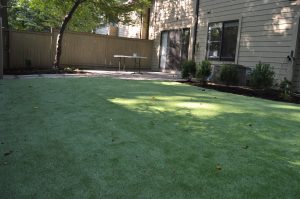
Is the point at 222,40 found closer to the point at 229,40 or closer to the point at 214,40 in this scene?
the point at 229,40

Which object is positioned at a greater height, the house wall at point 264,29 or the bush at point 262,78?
the house wall at point 264,29

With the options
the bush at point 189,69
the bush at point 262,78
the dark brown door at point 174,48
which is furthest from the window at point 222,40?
the bush at point 262,78

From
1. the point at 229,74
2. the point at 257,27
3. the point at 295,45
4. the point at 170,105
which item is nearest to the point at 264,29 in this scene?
the point at 257,27

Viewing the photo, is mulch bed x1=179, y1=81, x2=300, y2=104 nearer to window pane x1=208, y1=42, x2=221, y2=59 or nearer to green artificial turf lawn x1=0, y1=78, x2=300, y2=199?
green artificial turf lawn x1=0, y1=78, x2=300, y2=199

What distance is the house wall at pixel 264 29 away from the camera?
813cm

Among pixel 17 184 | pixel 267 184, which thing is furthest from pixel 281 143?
pixel 17 184

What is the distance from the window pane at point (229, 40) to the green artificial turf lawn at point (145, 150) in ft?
17.3

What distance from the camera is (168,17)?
1459 centimetres

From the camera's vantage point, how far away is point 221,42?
10.9 m

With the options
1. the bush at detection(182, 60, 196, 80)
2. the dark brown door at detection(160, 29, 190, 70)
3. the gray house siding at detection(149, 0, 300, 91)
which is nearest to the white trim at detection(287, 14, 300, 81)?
the gray house siding at detection(149, 0, 300, 91)

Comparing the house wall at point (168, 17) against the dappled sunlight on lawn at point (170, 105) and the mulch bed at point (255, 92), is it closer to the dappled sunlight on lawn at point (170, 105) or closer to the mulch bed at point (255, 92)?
the mulch bed at point (255, 92)

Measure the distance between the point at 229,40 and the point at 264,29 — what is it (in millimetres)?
1660

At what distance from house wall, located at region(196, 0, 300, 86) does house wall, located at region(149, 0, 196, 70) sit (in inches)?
75.8

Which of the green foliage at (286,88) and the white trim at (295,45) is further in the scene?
the white trim at (295,45)
